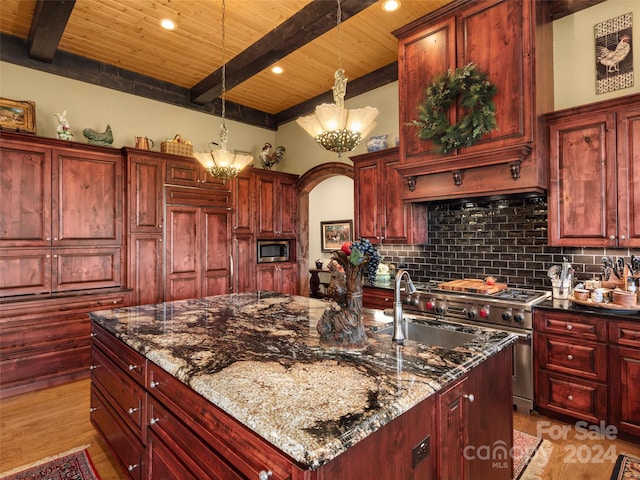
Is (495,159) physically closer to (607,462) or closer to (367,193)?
(367,193)

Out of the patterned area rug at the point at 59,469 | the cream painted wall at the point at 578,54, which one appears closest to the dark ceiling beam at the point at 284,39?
the cream painted wall at the point at 578,54

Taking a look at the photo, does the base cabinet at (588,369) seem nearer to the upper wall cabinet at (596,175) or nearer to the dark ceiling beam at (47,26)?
the upper wall cabinet at (596,175)

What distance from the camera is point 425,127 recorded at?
11.0 ft

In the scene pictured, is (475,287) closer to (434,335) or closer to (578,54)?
(434,335)

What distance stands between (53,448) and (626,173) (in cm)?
469

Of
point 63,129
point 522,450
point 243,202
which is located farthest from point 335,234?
point 522,450

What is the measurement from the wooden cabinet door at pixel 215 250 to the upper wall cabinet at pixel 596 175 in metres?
3.87

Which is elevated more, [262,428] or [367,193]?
[367,193]

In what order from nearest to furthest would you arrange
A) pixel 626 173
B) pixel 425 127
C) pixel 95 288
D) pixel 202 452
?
pixel 202 452
pixel 626 173
pixel 425 127
pixel 95 288

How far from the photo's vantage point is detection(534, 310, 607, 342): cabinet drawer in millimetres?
2498

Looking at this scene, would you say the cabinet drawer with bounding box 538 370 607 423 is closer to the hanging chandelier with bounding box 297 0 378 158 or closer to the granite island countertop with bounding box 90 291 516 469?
the granite island countertop with bounding box 90 291 516 469

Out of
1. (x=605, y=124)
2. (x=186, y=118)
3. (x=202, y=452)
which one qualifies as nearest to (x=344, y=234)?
(x=186, y=118)

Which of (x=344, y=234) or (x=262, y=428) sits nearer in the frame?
(x=262, y=428)

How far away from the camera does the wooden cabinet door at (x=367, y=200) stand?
427 centimetres
